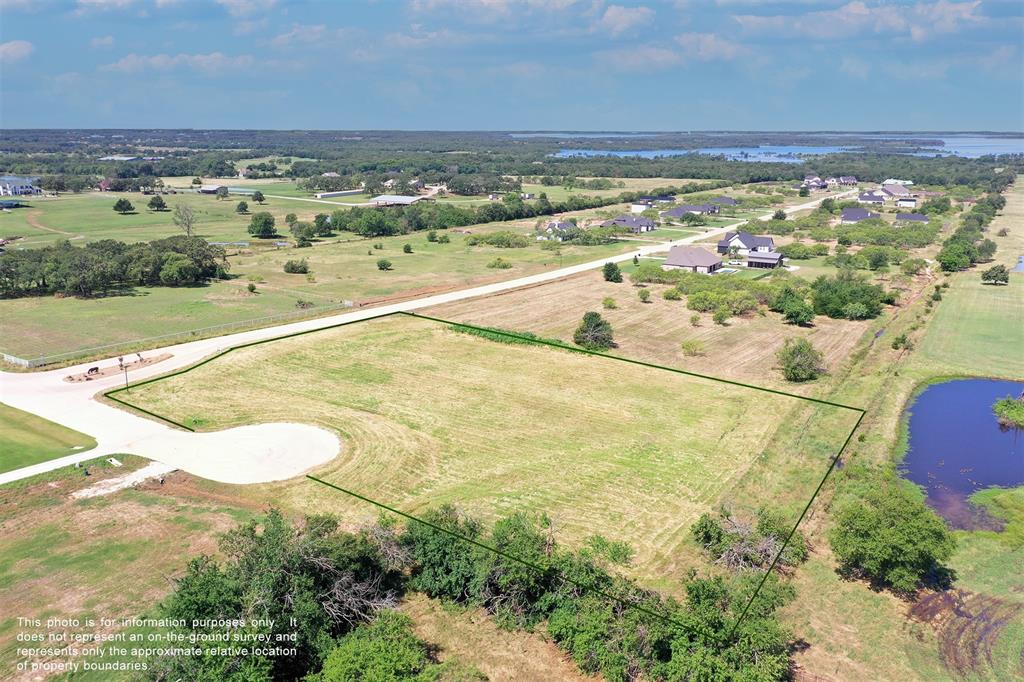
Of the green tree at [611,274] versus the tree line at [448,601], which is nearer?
the tree line at [448,601]

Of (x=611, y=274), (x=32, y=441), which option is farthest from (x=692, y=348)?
(x=32, y=441)

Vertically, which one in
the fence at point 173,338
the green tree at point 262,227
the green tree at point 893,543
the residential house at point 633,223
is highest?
the green tree at point 262,227

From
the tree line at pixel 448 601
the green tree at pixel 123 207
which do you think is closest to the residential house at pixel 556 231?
Result: the green tree at pixel 123 207

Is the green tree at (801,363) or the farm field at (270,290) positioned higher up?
the farm field at (270,290)

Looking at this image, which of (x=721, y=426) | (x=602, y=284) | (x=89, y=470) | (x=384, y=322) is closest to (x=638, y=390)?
(x=721, y=426)

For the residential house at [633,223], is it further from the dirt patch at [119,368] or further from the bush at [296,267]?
the dirt patch at [119,368]

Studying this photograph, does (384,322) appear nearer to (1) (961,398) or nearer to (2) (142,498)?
(2) (142,498)

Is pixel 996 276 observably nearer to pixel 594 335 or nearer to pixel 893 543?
pixel 594 335
